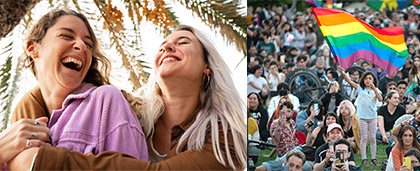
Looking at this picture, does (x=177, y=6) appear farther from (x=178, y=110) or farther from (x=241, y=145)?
(x=241, y=145)

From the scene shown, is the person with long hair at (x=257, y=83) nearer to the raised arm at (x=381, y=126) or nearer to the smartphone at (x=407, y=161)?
the raised arm at (x=381, y=126)

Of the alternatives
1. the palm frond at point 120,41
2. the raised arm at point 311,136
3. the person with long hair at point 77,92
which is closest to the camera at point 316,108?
the raised arm at point 311,136

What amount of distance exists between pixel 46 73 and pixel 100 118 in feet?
0.62

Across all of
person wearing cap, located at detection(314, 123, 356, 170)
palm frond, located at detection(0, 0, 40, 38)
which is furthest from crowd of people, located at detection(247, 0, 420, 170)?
palm frond, located at detection(0, 0, 40, 38)

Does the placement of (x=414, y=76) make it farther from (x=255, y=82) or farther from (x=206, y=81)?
(x=206, y=81)

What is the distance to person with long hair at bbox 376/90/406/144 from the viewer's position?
3412 millimetres

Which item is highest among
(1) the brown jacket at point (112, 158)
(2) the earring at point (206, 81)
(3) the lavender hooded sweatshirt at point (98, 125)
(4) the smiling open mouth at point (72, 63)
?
(4) the smiling open mouth at point (72, 63)

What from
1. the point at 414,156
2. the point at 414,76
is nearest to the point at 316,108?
the point at 414,156

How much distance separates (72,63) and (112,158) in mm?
280

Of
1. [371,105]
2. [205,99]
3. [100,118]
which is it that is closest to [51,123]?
[100,118]

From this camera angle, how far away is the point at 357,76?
3664 mm

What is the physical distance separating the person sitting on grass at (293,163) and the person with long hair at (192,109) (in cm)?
216

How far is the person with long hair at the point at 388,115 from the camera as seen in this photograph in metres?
3.41

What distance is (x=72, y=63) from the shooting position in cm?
125
